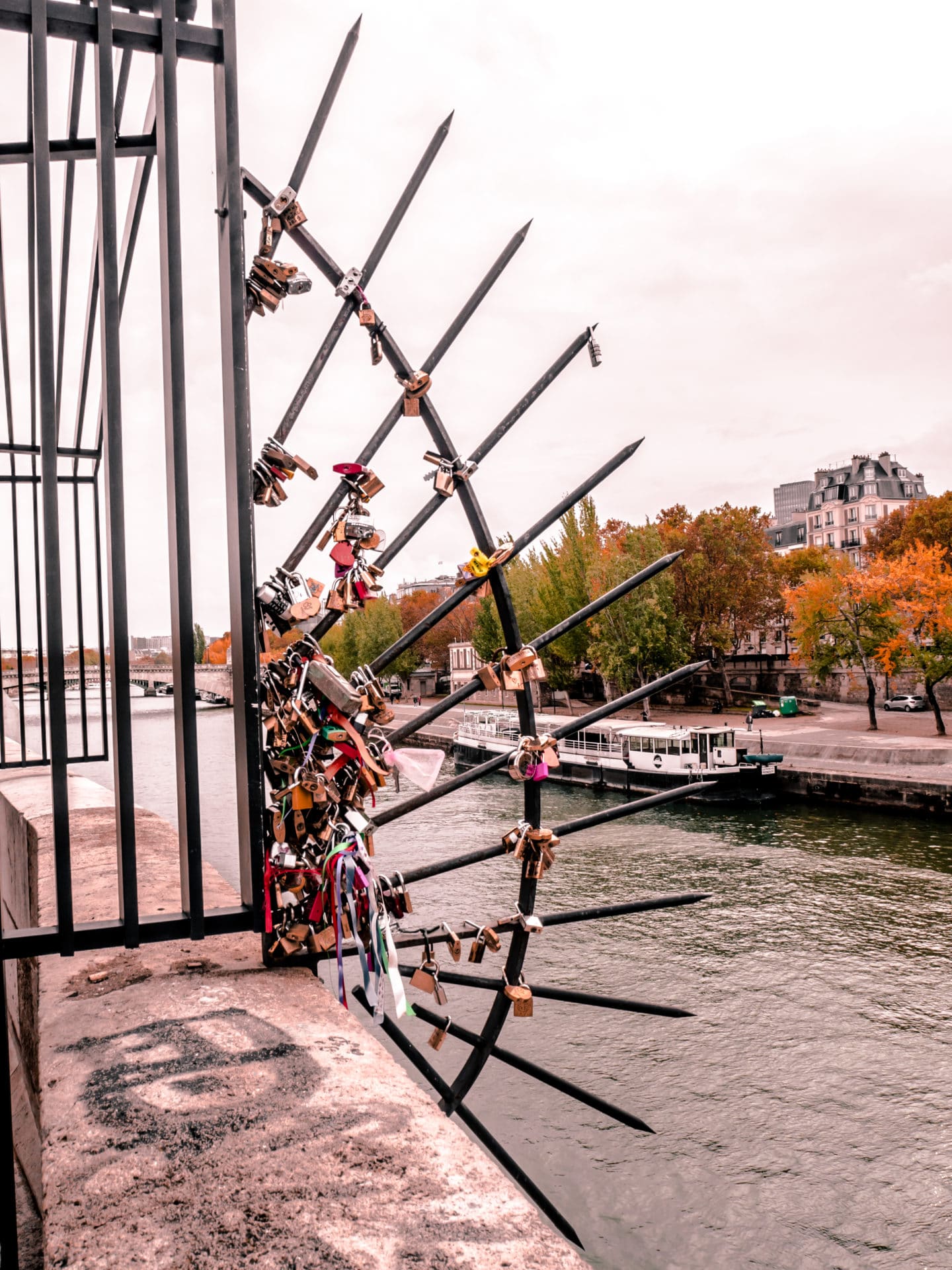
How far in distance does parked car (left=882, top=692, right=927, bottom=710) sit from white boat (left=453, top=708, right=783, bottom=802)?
10479 mm

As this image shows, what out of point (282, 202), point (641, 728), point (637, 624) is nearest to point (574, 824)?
point (282, 202)

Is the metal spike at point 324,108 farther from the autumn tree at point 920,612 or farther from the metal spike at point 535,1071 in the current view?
the autumn tree at point 920,612

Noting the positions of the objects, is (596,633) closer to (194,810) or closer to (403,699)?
(403,699)

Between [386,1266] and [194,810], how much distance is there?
1253 mm

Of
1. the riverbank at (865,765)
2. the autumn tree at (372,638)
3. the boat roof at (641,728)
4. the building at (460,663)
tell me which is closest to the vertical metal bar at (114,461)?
the boat roof at (641,728)

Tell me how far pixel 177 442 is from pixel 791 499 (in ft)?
260

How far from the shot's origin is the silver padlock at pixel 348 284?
8.34 ft

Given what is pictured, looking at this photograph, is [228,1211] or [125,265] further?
[125,265]

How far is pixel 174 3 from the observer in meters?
2.37

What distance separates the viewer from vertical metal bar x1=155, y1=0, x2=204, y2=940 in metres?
2.35

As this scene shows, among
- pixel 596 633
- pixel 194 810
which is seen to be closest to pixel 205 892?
pixel 194 810

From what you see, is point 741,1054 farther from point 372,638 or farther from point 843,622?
point 372,638

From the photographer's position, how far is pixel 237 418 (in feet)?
8.01

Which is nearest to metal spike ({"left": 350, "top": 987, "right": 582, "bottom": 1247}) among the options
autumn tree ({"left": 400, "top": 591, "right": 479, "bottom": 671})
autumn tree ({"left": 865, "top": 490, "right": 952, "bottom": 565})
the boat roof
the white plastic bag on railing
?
the white plastic bag on railing
